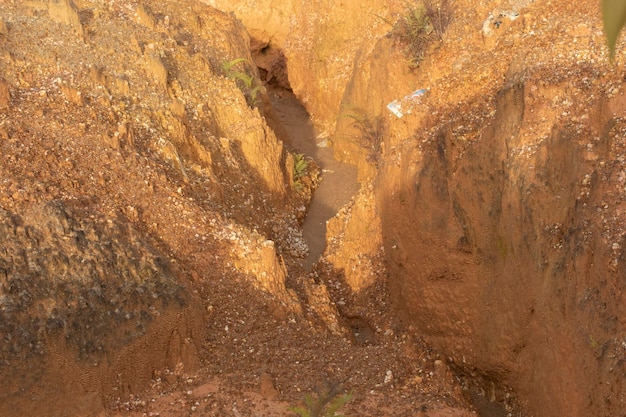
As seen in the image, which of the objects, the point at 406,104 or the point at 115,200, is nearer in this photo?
the point at 115,200

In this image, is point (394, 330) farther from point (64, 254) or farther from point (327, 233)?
point (64, 254)

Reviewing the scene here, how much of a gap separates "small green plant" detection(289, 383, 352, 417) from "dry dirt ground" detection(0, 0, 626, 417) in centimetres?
17

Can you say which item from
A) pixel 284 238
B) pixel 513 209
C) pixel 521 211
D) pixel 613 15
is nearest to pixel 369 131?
pixel 284 238

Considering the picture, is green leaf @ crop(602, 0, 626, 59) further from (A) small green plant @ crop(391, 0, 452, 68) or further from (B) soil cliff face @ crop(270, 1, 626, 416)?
(A) small green plant @ crop(391, 0, 452, 68)

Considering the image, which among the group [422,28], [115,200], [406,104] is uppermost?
[422,28]

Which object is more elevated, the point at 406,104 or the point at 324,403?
the point at 406,104

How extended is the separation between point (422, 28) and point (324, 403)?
7.08 metres

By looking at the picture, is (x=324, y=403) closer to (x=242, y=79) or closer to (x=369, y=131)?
(x=369, y=131)

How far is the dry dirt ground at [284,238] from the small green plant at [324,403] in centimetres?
17

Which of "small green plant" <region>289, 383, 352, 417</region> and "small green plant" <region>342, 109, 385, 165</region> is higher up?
"small green plant" <region>342, 109, 385, 165</region>

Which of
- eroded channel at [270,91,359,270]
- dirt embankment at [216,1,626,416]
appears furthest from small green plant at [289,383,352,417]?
eroded channel at [270,91,359,270]

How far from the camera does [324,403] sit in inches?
251

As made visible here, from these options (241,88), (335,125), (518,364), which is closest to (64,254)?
(518,364)

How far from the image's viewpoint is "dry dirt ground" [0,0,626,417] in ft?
21.6
